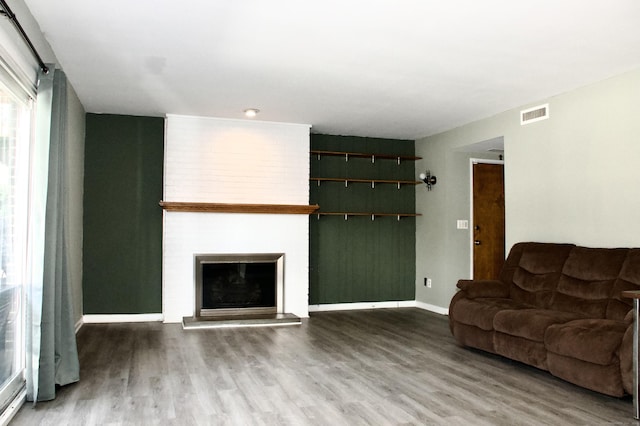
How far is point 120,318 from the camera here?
651 cm

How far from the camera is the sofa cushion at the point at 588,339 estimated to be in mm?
3598

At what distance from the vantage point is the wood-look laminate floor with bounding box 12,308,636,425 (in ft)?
10.7

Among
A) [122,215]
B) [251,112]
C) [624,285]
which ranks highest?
[251,112]

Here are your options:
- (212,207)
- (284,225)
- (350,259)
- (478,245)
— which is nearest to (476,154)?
(478,245)

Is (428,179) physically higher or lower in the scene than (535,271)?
higher

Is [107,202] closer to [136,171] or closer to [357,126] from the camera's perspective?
[136,171]

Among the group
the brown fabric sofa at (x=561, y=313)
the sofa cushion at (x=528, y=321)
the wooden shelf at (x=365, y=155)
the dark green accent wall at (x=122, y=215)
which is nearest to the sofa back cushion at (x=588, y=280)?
the brown fabric sofa at (x=561, y=313)

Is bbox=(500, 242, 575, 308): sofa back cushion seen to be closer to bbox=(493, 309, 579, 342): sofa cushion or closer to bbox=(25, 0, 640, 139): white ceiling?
bbox=(493, 309, 579, 342): sofa cushion

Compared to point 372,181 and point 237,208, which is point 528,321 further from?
point 372,181

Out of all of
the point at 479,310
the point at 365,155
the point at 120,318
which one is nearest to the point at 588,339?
the point at 479,310

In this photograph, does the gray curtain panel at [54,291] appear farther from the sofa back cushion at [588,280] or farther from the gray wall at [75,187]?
the sofa back cushion at [588,280]

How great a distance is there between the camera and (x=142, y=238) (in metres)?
6.65

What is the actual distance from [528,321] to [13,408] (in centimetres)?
371

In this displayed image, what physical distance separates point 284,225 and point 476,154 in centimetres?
284
